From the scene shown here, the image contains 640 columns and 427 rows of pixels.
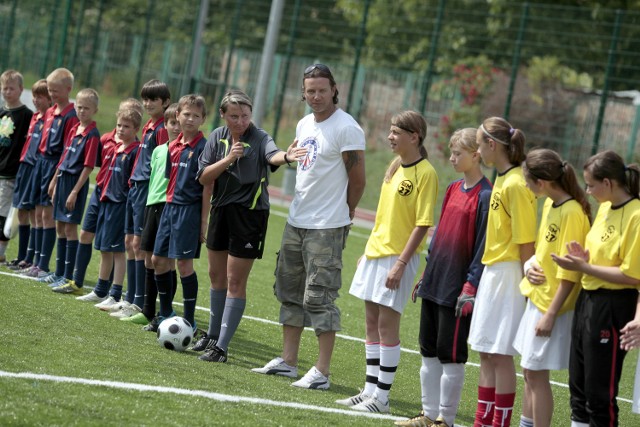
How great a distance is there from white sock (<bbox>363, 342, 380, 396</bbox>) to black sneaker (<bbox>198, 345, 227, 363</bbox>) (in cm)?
116

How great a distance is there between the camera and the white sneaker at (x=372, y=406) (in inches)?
249

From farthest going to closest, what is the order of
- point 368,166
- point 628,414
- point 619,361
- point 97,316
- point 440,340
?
1. point 368,166
2. point 97,316
3. point 628,414
4. point 440,340
5. point 619,361

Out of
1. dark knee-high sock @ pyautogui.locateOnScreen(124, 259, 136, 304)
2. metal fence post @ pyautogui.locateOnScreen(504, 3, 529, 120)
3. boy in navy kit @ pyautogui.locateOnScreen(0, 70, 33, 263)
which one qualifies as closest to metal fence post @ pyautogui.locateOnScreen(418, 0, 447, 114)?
metal fence post @ pyautogui.locateOnScreen(504, 3, 529, 120)

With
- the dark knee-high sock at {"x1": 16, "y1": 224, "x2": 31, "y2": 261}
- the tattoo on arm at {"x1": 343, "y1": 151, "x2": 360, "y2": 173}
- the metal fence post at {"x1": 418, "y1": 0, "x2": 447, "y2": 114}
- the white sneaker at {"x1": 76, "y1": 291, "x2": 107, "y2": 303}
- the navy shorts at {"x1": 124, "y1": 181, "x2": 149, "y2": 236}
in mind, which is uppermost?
the metal fence post at {"x1": 418, "y1": 0, "x2": 447, "y2": 114}

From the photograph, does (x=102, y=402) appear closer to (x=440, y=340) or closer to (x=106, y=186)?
(x=440, y=340)

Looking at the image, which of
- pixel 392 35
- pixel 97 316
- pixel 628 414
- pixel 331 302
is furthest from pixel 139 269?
pixel 392 35

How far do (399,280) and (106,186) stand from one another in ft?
11.8

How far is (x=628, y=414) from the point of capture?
7527 mm

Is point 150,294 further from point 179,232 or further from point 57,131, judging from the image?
point 57,131

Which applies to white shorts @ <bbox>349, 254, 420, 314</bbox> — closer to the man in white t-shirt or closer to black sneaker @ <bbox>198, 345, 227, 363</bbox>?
the man in white t-shirt

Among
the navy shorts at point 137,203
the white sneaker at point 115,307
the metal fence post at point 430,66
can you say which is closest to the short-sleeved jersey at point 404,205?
the navy shorts at point 137,203

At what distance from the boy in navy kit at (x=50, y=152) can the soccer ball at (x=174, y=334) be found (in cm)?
265

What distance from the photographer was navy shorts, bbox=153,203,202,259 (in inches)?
308

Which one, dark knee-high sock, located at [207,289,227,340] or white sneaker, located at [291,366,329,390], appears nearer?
white sneaker, located at [291,366,329,390]
